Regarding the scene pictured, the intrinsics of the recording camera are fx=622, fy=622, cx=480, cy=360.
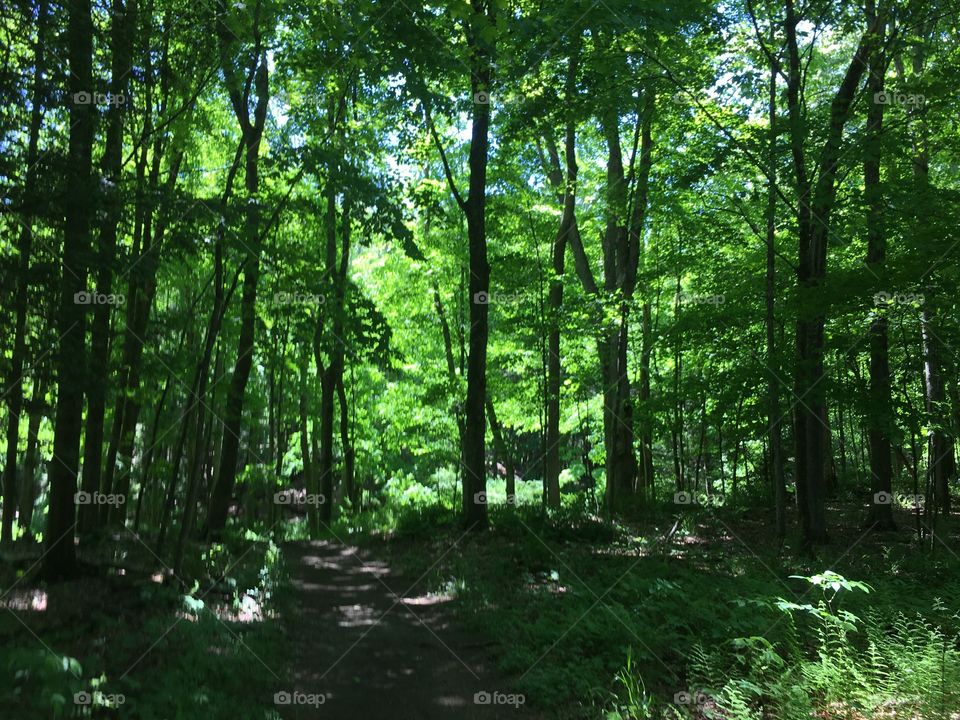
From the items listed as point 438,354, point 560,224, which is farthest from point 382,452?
point 560,224

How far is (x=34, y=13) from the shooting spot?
6539mm

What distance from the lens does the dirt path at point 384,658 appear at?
5266 mm

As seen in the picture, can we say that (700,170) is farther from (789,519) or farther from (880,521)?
(789,519)

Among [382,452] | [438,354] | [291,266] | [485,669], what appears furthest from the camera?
[382,452]

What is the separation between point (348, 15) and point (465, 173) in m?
9.55
